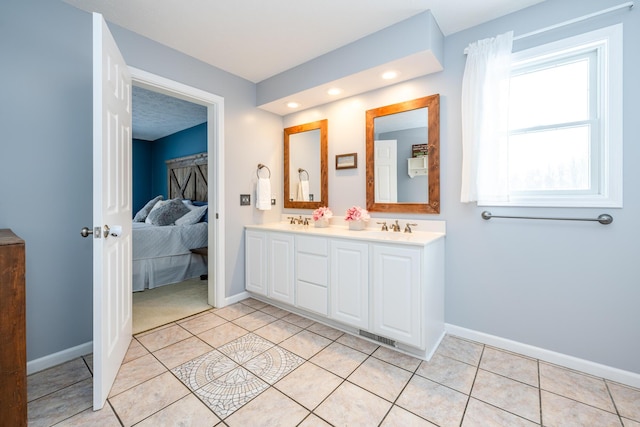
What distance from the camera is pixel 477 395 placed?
1564mm

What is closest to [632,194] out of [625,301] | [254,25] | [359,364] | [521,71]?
[625,301]

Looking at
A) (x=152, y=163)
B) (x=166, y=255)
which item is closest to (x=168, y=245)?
(x=166, y=255)

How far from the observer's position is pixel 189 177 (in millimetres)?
5324

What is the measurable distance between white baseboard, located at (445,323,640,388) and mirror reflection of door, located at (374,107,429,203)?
110 cm

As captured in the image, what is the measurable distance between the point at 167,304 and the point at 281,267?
132 cm

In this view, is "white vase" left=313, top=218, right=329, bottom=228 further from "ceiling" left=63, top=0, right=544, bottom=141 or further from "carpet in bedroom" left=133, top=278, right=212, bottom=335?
"ceiling" left=63, top=0, right=544, bottom=141

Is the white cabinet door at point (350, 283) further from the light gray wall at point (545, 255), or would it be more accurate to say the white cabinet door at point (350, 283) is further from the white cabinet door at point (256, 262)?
the white cabinet door at point (256, 262)

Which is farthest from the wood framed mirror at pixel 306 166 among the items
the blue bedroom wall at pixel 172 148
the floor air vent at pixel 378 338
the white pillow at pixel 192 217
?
the blue bedroom wall at pixel 172 148

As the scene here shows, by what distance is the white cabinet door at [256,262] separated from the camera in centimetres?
286

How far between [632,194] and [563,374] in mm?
1169

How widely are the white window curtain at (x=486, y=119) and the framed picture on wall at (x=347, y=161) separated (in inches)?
39.1

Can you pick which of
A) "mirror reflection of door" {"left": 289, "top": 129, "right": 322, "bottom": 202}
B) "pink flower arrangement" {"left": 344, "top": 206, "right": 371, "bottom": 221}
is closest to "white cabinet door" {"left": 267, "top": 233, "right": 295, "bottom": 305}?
"pink flower arrangement" {"left": 344, "top": 206, "right": 371, "bottom": 221}

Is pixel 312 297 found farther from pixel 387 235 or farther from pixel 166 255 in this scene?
pixel 166 255

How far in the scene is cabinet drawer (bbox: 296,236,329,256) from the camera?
236cm
